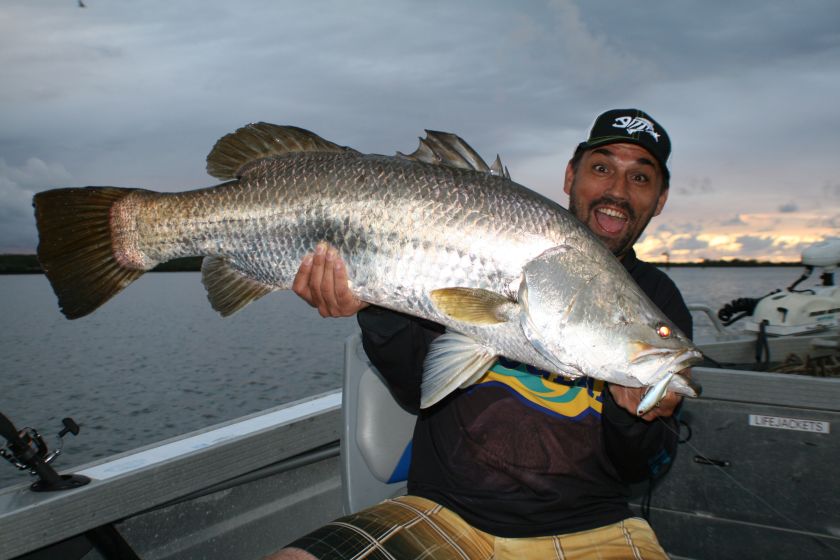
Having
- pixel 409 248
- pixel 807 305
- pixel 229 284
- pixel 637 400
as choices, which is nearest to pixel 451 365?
pixel 409 248

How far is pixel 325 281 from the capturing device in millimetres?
2555

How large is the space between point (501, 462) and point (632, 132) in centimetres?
177

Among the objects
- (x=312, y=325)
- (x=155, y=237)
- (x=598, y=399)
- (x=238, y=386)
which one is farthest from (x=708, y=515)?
(x=312, y=325)

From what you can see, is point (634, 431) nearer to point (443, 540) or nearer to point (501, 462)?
point (501, 462)

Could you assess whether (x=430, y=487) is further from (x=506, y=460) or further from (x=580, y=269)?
(x=580, y=269)

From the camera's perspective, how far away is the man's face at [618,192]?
3270mm

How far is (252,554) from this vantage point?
3.75m

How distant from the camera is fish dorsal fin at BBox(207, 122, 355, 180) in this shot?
2.70 m

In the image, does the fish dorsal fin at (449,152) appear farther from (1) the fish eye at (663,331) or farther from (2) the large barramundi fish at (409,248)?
(1) the fish eye at (663,331)

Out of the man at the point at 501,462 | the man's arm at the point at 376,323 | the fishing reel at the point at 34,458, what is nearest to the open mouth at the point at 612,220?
the man at the point at 501,462

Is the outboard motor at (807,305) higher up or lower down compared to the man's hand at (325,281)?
lower down

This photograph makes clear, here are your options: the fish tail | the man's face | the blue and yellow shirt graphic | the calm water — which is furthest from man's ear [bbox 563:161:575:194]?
the calm water

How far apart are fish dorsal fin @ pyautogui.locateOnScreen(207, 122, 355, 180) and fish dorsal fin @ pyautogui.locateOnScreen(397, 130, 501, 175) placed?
37 centimetres

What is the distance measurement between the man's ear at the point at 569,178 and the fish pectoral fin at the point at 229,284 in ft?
5.95
